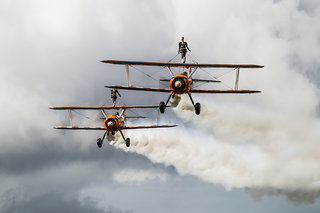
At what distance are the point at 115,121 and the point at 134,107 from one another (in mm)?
4715

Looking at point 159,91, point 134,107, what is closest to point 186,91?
point 159,91

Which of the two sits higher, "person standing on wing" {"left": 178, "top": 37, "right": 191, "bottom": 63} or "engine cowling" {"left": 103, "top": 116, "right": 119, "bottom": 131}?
"person standing on wing" {"left": 178, "top": 37, "right": 191, "bottom": 63}

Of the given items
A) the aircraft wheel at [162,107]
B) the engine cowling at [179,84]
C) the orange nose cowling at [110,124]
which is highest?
the engine cowling at [179,84]

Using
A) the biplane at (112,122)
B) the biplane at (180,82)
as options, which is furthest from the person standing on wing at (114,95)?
the biplane at (180,82)

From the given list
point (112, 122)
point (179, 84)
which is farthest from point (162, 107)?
point (112, 122)

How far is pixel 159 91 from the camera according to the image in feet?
136

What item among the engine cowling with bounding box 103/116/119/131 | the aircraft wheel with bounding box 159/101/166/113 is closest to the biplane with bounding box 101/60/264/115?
the aircraft wheel with bounding box 159/101/166/113

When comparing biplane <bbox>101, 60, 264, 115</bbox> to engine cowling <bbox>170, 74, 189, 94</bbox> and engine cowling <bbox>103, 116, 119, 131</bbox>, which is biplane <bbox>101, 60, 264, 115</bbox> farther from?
engine cowling <bbox>103, 116, 119, 131</bbox>

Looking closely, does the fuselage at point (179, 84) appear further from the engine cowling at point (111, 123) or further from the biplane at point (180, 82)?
the engine cowling at point (111, 123)

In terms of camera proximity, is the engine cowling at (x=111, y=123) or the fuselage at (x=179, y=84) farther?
the engine cowling at (x=111, y=123)

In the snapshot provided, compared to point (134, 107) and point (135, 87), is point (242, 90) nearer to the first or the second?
point (135, 87)

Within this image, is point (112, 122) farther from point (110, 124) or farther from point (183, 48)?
point (183, 48)

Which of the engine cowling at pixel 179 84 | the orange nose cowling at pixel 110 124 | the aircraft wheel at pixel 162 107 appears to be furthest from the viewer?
the orange nose cowling at pixel 110 124

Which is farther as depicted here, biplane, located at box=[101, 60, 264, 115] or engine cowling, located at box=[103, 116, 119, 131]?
engine cowling, located at box=[103, 116, 119, 131]
